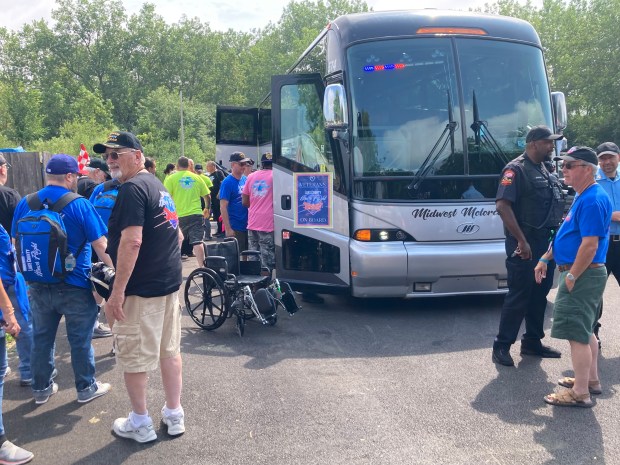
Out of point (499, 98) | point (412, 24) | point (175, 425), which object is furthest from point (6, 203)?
point (499, 98)

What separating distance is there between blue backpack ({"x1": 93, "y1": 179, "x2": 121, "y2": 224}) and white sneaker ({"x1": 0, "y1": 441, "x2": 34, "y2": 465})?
8.06 ft

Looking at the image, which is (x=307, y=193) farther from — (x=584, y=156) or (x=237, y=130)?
(x=237, y=130)

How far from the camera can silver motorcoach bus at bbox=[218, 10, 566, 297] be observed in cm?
621

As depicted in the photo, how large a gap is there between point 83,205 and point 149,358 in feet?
4.33

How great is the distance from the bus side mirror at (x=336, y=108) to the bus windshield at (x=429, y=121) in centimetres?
15

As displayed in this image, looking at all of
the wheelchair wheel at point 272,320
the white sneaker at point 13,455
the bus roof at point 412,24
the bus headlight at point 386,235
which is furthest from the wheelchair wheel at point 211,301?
the bus roof at point 412,24

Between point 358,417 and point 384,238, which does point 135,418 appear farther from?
point 384,238

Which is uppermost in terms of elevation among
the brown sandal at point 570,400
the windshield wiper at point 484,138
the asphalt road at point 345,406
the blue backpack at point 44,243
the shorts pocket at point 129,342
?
the windshield wiper at point 484,138

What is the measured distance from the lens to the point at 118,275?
345cm

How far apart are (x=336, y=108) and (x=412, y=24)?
1.35m

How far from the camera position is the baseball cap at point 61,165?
418 cm

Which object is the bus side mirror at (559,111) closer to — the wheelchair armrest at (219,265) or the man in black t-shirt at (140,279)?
the wheelchair armrest at (219,265)

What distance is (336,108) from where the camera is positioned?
6133 mm

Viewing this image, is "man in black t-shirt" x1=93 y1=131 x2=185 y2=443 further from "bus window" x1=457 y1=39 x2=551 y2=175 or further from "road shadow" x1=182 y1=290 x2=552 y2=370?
"bus window" x1=457 y1=39 x2=551 y2=175
